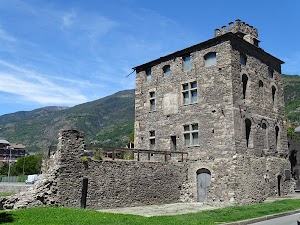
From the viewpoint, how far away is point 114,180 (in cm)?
2025

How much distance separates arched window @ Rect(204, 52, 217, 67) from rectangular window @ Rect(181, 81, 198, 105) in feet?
6.09

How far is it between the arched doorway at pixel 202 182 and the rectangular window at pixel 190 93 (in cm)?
553

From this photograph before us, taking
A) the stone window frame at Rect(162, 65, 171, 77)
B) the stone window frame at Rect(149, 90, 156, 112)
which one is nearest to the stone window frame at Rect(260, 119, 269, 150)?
the stone window frame at Rect(162, 65, 171, 77)

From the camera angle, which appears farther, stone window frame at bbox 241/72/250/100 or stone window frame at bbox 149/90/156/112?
stone window frame at bbox 149/90/156/112

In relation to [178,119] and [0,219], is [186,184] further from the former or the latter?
[0,219]

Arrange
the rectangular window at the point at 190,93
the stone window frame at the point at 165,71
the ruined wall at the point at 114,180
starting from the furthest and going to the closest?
the stone window frame at the point at 165,71 < the rectangular window at the point at 190,93 < the ruined wall at the point at 114,180

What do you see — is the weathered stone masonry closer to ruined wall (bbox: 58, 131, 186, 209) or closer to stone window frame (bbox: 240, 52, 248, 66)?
ruined wall (bbox: 58, 131, 186, 209)

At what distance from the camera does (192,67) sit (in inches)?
1044

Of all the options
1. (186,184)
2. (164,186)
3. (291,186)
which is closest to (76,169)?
(164,186)

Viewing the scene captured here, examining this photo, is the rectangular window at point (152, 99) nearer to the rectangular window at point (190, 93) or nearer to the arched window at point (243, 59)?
the rectangular window at point (190, 93)

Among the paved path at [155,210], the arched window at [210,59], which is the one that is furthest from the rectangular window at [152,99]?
the paved path at [155,210]

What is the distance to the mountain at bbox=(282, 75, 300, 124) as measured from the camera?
103m

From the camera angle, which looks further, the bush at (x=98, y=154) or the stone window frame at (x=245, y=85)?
the stone window frame at (x=245, y=85)

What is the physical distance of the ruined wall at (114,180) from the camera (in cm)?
1814
